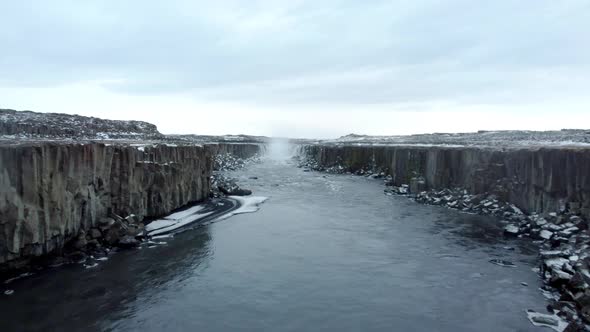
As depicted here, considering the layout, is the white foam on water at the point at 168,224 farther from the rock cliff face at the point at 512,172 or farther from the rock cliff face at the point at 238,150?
the rock cliff face at the point at 238,150

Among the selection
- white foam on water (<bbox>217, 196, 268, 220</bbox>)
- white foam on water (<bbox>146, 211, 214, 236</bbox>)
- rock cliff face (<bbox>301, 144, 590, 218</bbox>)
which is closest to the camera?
A: rock cliff face (<bbox>301, 144, 590, 218</bbox>)

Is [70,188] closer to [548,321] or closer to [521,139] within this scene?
[548,321]

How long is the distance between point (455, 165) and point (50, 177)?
33.8m

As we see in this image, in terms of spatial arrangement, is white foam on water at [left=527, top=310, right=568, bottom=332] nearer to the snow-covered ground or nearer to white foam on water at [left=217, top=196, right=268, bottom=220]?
the snow-covered ground

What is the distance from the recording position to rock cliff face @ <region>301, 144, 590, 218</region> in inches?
1066

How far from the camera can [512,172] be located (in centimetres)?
3372

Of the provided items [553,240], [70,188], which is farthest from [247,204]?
[553,240]

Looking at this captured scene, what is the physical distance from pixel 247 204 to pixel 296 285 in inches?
785

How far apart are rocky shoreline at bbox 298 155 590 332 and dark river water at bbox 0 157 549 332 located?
2.31 ft

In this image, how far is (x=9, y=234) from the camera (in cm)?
1852

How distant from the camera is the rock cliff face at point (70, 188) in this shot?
1892cm

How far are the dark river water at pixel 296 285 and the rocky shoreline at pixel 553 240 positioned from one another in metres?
0.70

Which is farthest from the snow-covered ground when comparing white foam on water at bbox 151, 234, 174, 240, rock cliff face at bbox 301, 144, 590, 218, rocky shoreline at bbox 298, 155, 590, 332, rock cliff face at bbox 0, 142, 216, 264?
rock cliff face at bbox 0, 142, 216, 264

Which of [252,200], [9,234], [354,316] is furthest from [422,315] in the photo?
[252,200]
